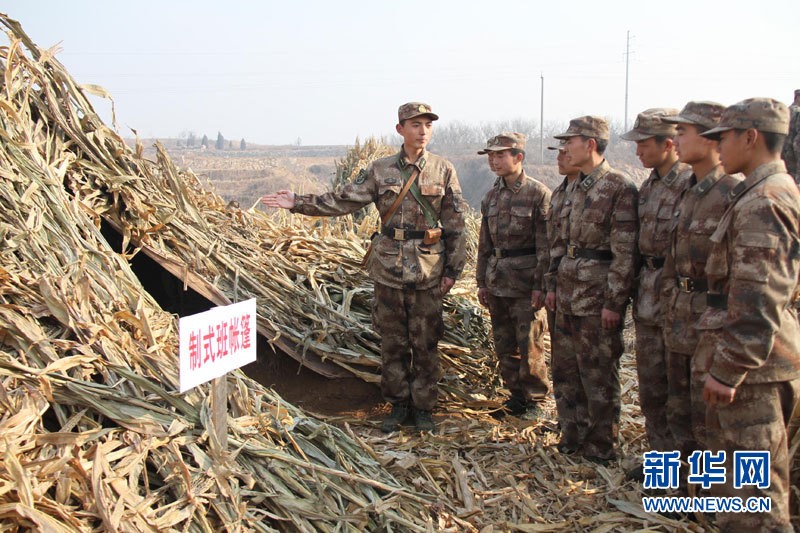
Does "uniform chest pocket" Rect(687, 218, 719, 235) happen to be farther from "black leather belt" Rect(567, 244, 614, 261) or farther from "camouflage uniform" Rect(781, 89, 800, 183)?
"camouflage uniform" Rect(781, 89, 800, 183)

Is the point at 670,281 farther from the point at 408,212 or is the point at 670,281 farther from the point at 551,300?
the point at 408,212

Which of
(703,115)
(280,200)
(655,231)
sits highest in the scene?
(703,115)

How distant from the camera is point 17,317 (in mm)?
3137

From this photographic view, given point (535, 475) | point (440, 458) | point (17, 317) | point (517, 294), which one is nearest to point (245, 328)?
point (17, 317)

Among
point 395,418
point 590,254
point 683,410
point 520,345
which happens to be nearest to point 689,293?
point 683,410

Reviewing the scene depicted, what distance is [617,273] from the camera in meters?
4.00

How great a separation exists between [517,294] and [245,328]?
2532 mm

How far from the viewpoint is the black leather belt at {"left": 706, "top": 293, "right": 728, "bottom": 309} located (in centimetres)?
307

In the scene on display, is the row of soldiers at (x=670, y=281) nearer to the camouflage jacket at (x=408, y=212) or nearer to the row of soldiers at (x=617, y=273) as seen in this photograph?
the row of soldiers at (x=617, y=273)

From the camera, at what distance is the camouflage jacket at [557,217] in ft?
14.4

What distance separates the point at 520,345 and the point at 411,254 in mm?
1050

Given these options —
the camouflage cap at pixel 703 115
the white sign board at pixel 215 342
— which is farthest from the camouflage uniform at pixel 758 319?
the white sign board at pixel 215 342

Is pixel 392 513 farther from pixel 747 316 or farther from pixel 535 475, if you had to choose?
pixel 747 316

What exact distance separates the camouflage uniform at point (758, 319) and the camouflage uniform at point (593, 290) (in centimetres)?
98
